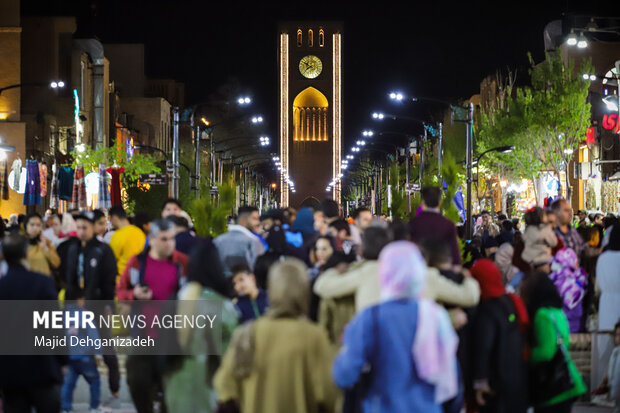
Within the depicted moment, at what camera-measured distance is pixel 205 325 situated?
7.12m

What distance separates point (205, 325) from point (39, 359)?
1.26 metres

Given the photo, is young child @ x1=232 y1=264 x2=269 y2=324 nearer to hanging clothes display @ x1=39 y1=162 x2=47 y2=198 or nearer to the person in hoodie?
the person in hoodie

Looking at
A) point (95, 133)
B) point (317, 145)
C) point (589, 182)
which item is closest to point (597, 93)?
point (589, 182)

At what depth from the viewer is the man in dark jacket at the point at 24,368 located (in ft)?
24.0

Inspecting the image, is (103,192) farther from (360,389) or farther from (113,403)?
(360,389)

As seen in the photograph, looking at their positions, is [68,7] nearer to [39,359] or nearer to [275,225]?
[275,225]

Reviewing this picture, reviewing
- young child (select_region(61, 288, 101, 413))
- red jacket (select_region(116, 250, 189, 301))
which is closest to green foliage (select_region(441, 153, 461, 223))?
young child (select_region(61, 288, 101, 413))

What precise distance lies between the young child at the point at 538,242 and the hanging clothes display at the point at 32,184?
108ft

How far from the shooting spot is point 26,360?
7.38 m

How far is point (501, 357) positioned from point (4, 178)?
136 feet

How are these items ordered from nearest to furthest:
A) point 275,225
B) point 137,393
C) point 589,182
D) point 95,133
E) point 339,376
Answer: point 339,376 < point 137,393 < point 275,225 < point 589,182 < point 95,133

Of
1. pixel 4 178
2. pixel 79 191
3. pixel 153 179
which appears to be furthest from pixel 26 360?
pixel 4 178

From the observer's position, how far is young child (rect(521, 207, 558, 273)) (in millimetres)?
10992

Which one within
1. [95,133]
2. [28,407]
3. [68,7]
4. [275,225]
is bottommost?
[28,407]
